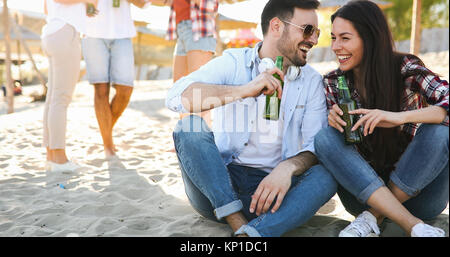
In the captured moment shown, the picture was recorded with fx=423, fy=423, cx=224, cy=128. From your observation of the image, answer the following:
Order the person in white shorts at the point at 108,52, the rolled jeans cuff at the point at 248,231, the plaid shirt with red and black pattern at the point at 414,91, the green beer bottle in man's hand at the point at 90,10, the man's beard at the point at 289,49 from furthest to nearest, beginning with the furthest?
1. the person in white shorts at the point at 108,52
2. the green beer bottle in man's hand at the point at 90,10
3. the man's beard at the point at 289,49
4. the plaid shirt with red and black pattern at the point at 414,91
5. the rolled jeans cuff at the point at 248,231

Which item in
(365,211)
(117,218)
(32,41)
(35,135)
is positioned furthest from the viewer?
(32,41)

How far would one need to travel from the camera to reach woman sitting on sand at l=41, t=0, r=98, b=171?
3525 mm

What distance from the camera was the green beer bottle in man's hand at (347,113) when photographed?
6.98 feet

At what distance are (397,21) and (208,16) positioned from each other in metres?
13.6

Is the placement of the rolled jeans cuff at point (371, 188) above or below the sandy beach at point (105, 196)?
above

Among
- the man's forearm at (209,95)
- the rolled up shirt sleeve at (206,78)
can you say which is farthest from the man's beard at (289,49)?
the man's forearm at (209,95)

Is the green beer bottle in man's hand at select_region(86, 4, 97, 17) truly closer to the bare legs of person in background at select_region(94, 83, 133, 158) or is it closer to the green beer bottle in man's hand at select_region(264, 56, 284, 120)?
the bare legs of person in background at select_region(94, 83, 133, 158)

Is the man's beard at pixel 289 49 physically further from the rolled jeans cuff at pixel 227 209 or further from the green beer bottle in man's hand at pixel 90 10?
the green beer bottle in man's hand at pixel 90 10

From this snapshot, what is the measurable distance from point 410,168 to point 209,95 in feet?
3.55

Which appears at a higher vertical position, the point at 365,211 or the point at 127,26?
the point at 127,26

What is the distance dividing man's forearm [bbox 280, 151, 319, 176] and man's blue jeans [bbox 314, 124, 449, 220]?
0.34 ft

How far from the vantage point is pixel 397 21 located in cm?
1571
